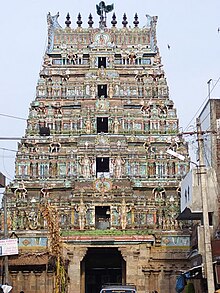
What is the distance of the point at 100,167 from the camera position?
206ft

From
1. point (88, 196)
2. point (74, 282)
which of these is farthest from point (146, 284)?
point (88, 196)

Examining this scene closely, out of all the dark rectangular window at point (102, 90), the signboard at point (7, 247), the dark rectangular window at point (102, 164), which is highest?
the dark rectangular window at point (102, 90)

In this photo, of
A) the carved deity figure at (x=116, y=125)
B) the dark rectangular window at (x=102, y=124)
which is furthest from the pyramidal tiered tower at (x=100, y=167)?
the carved deity figure at (x=116, y=125)

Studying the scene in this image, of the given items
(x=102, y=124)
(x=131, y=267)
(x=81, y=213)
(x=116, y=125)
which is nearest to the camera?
(x=131, y=267)

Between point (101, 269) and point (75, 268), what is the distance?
768cm

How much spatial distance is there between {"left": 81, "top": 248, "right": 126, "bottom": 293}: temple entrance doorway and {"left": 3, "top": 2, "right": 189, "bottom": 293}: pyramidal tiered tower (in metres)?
0.09

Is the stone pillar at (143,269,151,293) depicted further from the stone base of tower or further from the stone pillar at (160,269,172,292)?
the stone pillar at (160,269,172,292)

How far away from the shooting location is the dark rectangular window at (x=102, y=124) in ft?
209

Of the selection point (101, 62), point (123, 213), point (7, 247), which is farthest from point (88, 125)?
point (7, 247)

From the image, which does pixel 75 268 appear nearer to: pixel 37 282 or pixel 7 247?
pixel 37 282

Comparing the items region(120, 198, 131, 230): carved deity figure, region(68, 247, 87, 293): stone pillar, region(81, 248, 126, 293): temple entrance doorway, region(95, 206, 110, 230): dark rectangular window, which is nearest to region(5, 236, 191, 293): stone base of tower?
region(68, 247, 87, 293): stone pillar

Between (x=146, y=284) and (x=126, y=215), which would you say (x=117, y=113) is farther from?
(x=146, y=284)

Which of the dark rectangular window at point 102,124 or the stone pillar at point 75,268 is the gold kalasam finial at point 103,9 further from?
the stone pillar at point 75,268

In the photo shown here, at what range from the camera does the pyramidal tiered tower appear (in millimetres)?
52312
